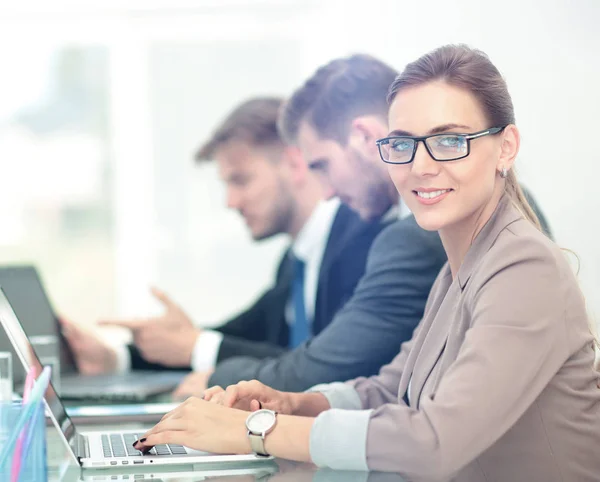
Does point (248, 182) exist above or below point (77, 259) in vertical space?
above

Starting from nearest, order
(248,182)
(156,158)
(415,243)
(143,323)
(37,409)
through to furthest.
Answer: (37,409) < (415,243) < (143,323) < (248,182) < (156,158)

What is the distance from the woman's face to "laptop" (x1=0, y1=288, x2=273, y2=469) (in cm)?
48

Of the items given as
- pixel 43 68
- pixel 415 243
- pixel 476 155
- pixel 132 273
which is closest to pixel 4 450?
pixel 476 155

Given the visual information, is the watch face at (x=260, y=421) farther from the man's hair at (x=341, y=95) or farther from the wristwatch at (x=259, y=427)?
the man's hair at (x=341, y=95)

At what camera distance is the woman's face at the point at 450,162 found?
1.40 metres

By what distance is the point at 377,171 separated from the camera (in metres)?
2.30

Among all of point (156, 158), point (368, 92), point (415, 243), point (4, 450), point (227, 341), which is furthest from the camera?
point (156, 158)

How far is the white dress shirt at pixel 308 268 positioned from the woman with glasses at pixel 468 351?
3.64ft

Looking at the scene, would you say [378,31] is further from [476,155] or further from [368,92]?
[476,155]

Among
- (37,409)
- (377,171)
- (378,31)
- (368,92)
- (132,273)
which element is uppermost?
(378,31)

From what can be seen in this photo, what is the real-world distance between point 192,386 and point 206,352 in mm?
458

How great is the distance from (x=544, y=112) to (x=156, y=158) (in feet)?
12.4

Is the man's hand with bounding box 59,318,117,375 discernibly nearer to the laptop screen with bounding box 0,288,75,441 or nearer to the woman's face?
the laptop screen with bounding box 0,288,75,441

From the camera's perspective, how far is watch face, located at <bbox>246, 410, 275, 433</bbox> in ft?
4.26
